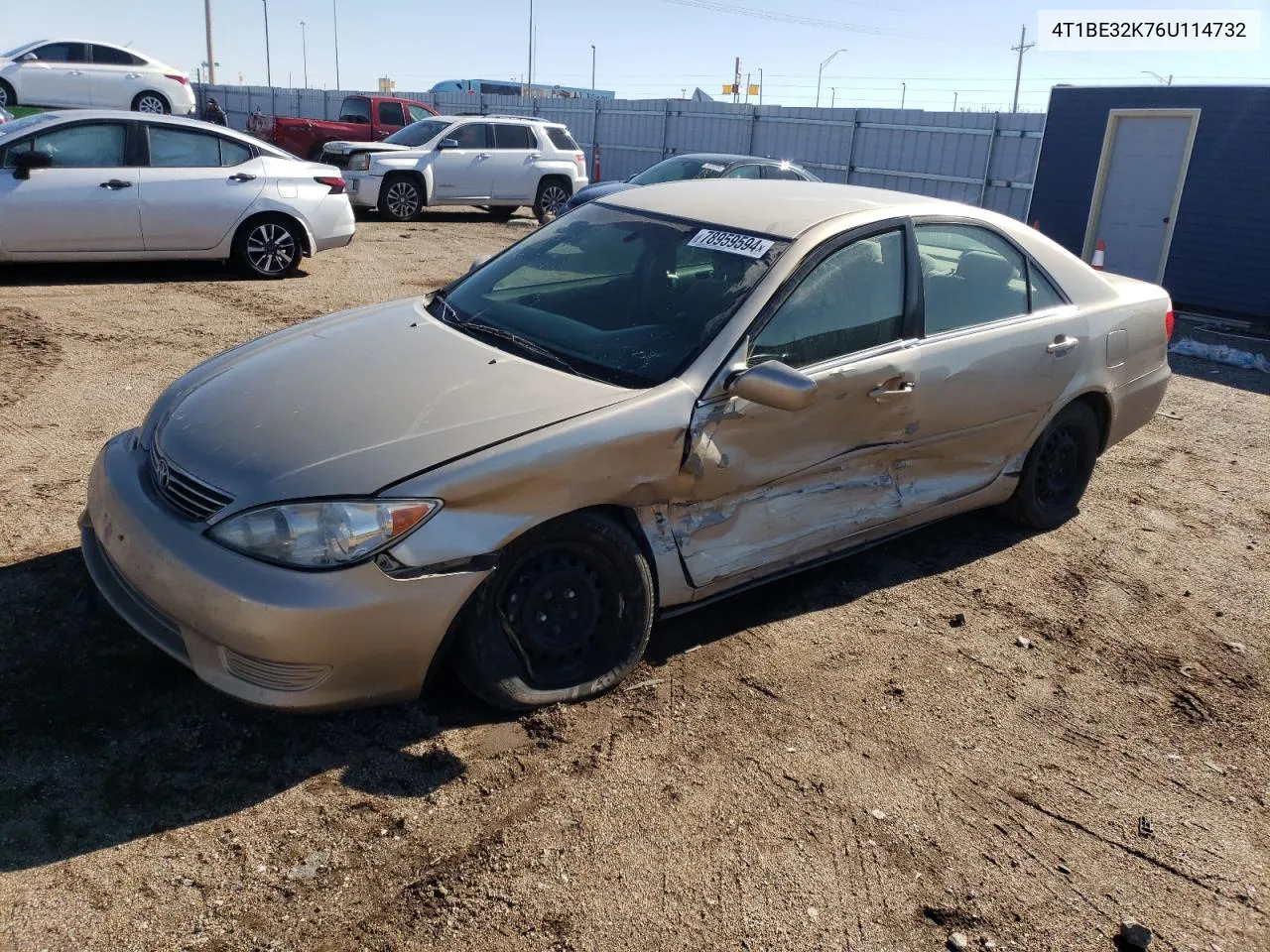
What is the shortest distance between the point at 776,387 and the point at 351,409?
1.39 meters

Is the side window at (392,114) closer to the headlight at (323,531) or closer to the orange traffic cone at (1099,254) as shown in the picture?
the orange traffic cone at (1099,254)

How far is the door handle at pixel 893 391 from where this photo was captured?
158 inches

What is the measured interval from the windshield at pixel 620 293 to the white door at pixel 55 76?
68.7 ft

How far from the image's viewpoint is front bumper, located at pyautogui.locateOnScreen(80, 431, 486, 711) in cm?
283

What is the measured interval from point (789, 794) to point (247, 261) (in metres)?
8.77

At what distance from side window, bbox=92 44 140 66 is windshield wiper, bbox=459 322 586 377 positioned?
21.4 meters

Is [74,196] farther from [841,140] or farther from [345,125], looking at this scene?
[841,140]

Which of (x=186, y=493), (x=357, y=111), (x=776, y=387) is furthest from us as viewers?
(x=357, y=111)

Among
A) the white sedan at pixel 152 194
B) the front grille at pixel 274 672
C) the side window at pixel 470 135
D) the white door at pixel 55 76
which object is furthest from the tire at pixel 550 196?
the front grille at pixel 274 672

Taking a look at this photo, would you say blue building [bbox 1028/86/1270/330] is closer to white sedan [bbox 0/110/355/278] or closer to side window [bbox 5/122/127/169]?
white sedan [bbox 0/110/355/278]

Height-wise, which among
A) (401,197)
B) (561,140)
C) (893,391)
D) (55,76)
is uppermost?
(55,76)

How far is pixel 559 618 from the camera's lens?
335 cm

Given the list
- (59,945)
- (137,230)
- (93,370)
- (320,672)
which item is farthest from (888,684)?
(137,230)

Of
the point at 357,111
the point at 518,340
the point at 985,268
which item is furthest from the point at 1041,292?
the point at 357,111
